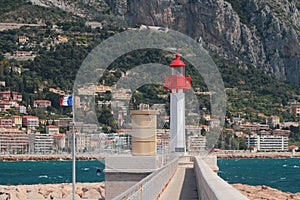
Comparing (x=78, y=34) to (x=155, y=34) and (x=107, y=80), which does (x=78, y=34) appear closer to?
(x=107, y=80)

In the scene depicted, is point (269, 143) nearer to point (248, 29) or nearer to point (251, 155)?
point (251, 155)

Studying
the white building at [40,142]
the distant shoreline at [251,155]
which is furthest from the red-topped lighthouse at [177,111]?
the white building at [40,142]

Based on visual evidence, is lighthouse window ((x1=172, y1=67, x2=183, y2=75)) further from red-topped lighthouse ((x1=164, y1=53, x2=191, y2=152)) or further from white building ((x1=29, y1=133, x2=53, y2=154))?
white building ((x1=29, y1=133, x2=53, y2=154))

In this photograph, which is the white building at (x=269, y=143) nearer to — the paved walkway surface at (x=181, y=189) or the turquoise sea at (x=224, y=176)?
A: the turquoise sea at (x=224, y=176)

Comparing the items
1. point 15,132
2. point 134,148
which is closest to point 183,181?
point 134,148

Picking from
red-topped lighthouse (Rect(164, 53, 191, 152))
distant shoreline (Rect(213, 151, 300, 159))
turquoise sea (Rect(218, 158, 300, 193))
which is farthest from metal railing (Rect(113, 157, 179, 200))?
distant shoreline (Rect(213, 151, 300, 159))

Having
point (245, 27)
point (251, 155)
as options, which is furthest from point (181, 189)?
point (245, 27)
